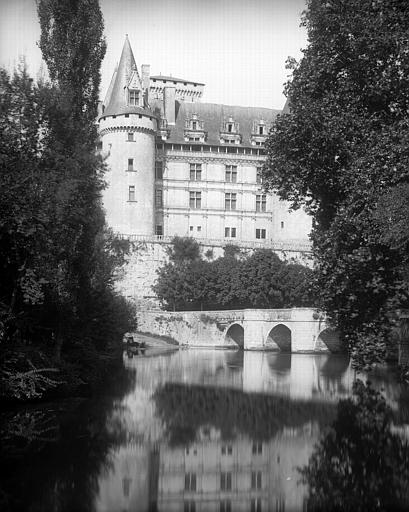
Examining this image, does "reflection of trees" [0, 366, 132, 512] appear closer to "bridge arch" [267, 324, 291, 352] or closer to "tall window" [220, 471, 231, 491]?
"tall window" [220, 471, 231, 491]

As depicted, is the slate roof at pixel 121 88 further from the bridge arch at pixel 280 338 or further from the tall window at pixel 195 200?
the bridge arch at pixel 280 338

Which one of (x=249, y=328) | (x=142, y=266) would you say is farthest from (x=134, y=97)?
(x=249, y=328)

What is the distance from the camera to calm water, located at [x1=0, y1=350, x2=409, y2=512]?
27.3 ft

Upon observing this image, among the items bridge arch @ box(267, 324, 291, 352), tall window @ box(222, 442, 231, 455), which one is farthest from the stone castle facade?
tall window @ box(222, 442, 231, 455)

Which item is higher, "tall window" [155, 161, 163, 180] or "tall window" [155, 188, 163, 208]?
"tall window" [155, 161, 163, 180]

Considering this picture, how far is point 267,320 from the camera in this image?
4350 centimetres

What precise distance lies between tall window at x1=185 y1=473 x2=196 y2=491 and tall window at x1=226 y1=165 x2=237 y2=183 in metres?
51.8

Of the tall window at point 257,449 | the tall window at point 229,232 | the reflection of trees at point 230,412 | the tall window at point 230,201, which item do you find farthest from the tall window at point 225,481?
the tall window at point 230,201

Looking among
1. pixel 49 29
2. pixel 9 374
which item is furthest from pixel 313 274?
pixel 49 29

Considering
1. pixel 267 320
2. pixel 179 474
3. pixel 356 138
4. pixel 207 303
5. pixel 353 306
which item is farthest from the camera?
pixel 207 303

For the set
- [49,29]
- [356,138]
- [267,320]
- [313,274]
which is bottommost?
[267,320]

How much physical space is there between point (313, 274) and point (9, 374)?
714 centimetres

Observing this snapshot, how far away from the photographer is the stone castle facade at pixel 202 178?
185 ft

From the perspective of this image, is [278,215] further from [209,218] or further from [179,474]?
[179,474]
